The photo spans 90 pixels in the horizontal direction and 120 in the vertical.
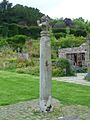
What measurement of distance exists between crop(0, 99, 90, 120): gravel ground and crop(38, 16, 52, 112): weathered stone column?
0.22m

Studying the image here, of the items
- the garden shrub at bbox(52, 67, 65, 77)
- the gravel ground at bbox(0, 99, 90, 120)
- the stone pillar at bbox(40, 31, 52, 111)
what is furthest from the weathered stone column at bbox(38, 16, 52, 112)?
the garden shrub at bbox(52, 67, 65, 77)

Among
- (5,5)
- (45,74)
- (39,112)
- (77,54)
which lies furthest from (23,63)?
(5,5)

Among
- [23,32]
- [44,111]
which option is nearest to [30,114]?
[44,111]

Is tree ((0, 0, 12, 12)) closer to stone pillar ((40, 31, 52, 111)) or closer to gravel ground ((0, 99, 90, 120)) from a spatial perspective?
gravel ground ((0, 99, 90, 120))

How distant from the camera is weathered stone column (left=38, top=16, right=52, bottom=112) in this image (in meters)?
7.48

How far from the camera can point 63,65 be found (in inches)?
782

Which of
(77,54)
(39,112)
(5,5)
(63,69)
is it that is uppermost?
(5,5)

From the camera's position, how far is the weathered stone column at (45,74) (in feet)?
24.5

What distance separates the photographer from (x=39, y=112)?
739cm

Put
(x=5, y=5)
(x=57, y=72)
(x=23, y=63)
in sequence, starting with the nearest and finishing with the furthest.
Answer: (x=57, y=72), (x=23, y=63), (x=5, y=5)

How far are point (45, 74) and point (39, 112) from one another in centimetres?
84

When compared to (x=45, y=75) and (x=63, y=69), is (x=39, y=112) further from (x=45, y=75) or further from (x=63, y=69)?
(x=63, y=69)

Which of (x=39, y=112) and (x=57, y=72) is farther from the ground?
(x=39, y=112)

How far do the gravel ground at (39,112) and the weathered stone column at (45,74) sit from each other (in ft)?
0.72
